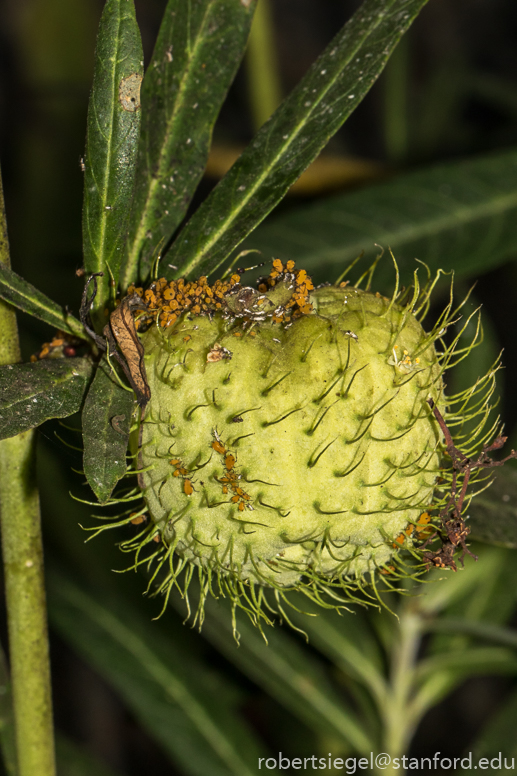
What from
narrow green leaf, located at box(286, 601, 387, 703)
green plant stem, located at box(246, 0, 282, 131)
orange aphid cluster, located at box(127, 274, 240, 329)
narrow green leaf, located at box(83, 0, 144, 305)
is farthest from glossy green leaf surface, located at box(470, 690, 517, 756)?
green plant stem, located at box(246, 0, 282, 131)

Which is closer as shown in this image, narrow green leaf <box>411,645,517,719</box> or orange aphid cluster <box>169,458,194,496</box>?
orange aphid cluster <box>169,458,194,496</box>

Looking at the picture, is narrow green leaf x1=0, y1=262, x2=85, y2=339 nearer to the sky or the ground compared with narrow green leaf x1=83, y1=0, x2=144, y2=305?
nearer to the ground

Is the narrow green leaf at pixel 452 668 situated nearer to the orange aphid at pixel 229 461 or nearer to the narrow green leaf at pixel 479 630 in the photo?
the narrow green leaf at pixel 479 630

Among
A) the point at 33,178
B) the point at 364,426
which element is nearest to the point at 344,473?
the point at 364,426

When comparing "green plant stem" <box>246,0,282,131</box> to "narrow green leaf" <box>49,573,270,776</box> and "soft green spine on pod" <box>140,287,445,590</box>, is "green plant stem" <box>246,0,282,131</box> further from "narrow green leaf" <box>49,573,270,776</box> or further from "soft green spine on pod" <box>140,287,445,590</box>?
"soft green spine on pod" <box>140,287,445,590</box>

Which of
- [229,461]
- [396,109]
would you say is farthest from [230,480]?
[396,109]

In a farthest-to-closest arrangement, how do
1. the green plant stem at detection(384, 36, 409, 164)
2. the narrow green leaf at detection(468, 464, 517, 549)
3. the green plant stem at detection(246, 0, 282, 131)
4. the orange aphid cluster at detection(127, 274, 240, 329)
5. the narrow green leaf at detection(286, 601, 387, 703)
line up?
the green plant stem at detection(384, 36, 409, 164) → the green plant stem at detection(246, 0, 282, 131) → the narrow green leaf at detection(286, 601, 387, 703) → the narrow green leaf at detection(468, 464, 517, 549) → the orange aphid cluster at detection(127, 274, 240, 329)
